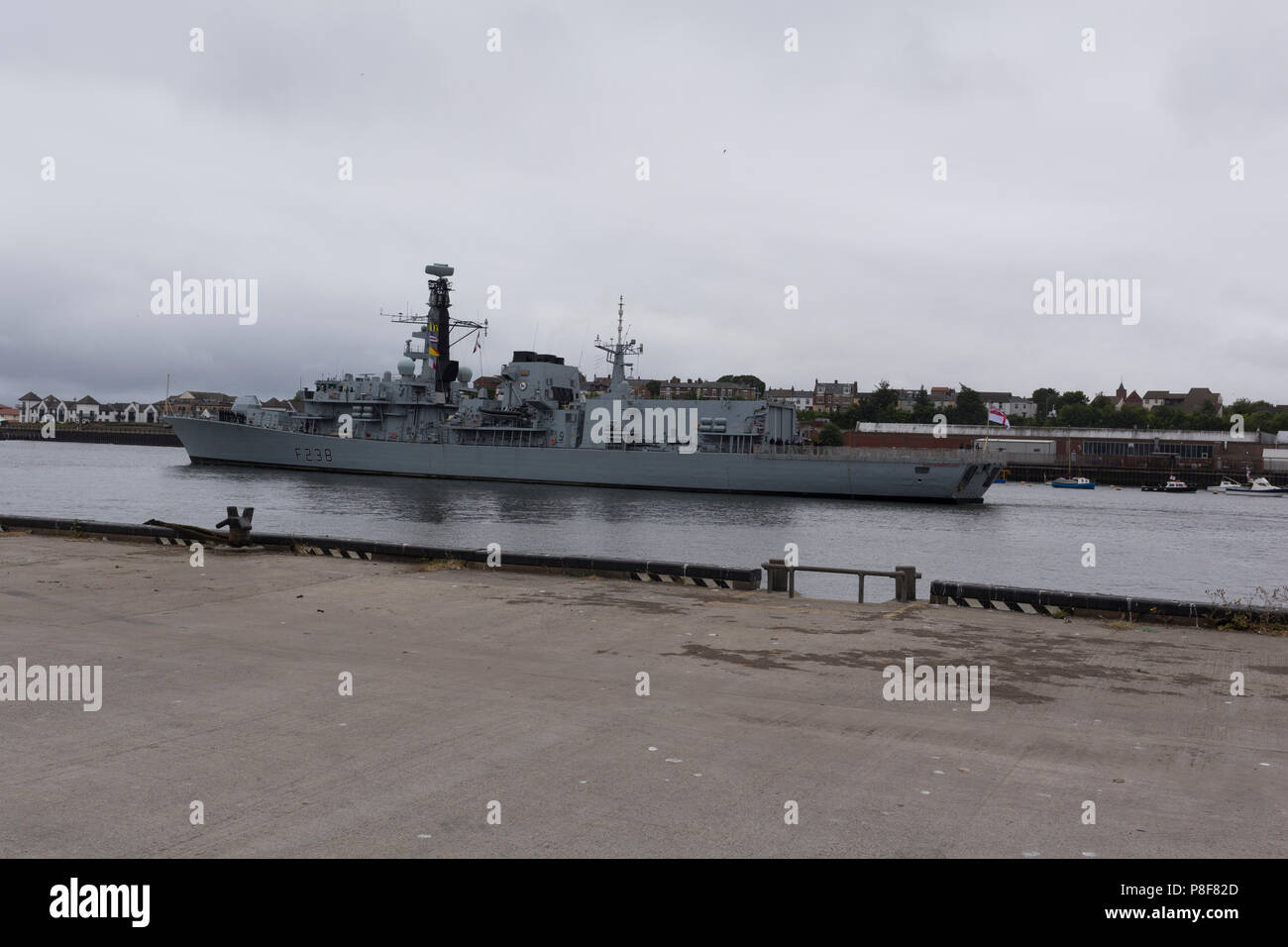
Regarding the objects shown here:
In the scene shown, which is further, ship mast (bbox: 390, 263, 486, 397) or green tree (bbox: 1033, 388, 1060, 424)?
green tree (bbox: 1033, 388, 1060, 424)

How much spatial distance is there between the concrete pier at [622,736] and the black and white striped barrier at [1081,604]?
0.40 metres

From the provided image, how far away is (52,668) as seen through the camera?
27.6ft

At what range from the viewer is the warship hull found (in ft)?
201

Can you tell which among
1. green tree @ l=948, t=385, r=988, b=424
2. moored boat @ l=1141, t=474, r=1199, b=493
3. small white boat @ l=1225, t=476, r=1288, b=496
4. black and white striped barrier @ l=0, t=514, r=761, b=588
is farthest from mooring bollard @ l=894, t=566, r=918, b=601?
green tree @ l=948, t=385, r=988, b=424

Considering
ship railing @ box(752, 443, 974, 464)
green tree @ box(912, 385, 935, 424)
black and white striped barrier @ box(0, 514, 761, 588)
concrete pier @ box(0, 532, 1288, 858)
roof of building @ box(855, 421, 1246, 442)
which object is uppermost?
green tree @ box(912, 385, 935, 424)

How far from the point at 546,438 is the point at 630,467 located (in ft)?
27.6

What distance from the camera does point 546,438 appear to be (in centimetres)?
7081

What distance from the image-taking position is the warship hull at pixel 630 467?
61.4 metres

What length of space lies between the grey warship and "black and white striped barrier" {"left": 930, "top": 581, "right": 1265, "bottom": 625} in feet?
160

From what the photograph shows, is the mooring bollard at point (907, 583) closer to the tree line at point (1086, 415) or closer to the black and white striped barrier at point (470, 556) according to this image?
the black and white striped barrier at point (470, 556)

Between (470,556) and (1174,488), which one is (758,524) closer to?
(470,556)

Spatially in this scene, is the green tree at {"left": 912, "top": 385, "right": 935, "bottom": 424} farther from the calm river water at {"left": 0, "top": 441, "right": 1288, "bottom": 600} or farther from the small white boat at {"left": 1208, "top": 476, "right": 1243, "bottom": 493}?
the calm river water at {"left": 0, "top": 441, "right": 1288, "bottom": 600}
